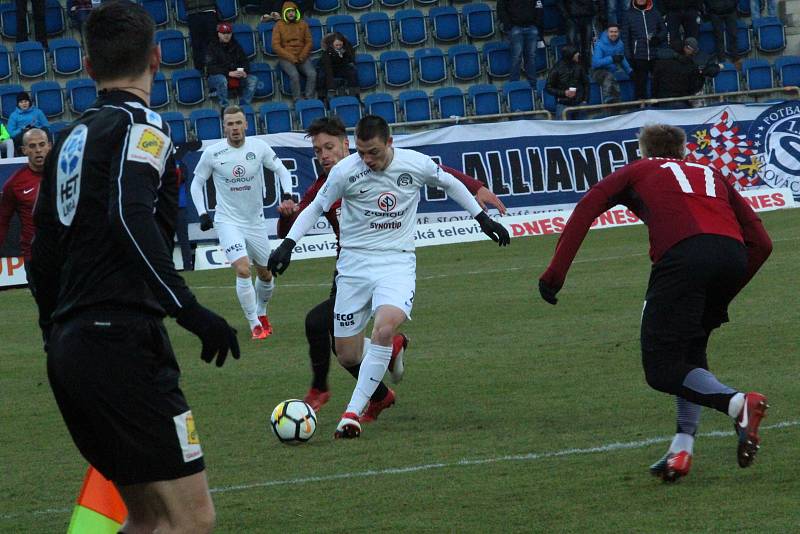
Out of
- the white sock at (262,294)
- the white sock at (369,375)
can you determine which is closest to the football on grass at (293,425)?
the white sock at (369,375)

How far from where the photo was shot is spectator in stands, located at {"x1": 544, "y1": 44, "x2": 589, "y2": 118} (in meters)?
24.7

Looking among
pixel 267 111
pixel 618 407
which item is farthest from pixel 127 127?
pixel 267 111

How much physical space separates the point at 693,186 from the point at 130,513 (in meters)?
3.60

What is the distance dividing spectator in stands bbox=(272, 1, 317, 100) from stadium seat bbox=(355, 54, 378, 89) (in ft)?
4.78

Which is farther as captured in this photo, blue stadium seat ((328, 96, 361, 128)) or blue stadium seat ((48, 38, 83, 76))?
blue stadium seat ((48, 38, 83, 76))

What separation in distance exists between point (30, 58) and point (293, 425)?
18445 millimetres

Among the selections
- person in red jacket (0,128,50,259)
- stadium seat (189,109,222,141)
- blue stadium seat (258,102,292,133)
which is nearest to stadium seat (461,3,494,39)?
blue stadium seat (258,102,292,133)

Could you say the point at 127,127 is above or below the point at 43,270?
above

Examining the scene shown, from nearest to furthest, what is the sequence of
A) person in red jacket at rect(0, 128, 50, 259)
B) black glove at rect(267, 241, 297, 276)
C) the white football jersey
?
black glove at rect(267, 241, 297, 276), person in red jacket at rect(0, 128, 50, 259), the white football jersey

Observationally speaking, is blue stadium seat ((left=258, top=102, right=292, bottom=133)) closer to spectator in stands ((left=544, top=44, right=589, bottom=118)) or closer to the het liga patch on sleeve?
spectator in stands ((left=544, top=44, right=589, bottom=118))

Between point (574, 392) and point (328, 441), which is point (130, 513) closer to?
point (328, 441)

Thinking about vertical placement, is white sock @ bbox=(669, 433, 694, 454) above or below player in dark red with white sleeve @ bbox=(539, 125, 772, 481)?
below

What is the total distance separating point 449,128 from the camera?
22.7 m

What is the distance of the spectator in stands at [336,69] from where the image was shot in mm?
24484
